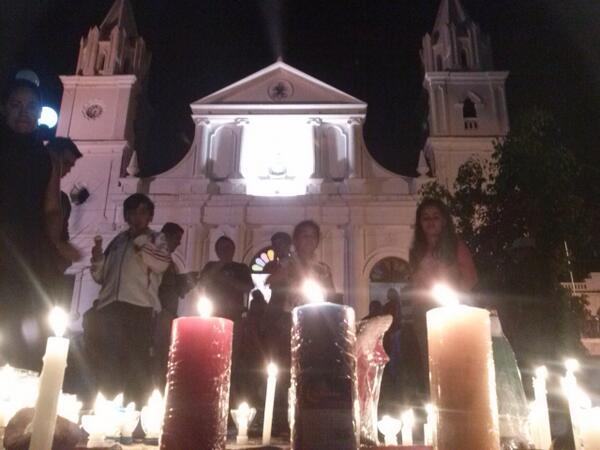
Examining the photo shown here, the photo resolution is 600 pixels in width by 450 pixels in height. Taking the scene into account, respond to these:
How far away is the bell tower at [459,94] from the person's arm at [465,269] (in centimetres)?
1608

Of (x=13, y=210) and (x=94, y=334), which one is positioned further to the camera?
(x=94, y=334)

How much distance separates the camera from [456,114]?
21.0 meters

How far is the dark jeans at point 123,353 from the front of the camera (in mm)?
4496

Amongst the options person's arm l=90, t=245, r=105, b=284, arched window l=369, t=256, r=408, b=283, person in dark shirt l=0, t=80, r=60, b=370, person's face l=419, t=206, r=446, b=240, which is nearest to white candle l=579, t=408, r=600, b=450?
person's face l=419, t=206, r=446, b=240

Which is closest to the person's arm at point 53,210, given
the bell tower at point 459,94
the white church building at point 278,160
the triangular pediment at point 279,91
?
the white church building at point 278,160

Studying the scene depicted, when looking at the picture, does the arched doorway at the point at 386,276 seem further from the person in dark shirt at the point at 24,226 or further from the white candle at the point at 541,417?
the white candle at the point at 541,417

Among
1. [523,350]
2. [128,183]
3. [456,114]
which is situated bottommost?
[523,350]

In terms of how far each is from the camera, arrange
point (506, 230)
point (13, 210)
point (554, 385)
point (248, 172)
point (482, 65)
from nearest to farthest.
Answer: point (13, 210) < point (554, 385) < point (506, 230) < point (248, 172) < point (482, 65)

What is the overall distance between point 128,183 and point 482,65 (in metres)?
15.7

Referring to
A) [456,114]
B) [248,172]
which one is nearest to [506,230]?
[456,114]

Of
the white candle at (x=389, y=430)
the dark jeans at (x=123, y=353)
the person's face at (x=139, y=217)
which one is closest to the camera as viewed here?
the white candle at (x=389, y=430)

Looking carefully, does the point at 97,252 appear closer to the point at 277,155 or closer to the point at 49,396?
the point at 49,396

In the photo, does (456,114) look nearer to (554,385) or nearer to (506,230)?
(506,230)

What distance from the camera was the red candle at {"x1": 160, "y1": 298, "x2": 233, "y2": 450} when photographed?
1.21 m
